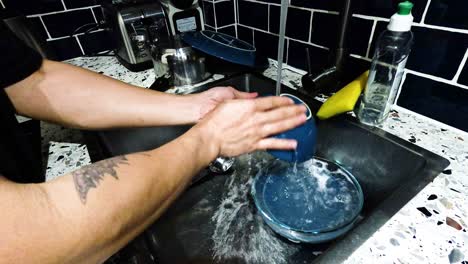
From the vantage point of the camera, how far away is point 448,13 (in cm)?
53

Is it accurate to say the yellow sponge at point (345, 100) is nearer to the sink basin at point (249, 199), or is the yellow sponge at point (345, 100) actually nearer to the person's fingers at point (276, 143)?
the sink basin at point (249, 199)

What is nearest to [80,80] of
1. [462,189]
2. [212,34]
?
[212,34]

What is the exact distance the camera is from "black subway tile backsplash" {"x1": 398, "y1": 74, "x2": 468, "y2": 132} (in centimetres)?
58

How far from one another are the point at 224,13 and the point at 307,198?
838 mm

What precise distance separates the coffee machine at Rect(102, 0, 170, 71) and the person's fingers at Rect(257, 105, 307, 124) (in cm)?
63

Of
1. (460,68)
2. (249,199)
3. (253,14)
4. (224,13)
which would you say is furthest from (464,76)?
(224,13)

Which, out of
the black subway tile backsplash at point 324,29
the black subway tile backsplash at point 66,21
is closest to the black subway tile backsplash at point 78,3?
the black subway tile backsplash at point 66,21

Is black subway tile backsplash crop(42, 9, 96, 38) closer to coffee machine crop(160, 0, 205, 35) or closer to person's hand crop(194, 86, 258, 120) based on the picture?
coffee machine crop(160, 0, 205, 35)

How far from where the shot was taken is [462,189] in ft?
1.53

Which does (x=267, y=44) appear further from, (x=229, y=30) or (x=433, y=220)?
(x=433, y=220)

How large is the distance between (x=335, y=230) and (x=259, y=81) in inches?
22.8

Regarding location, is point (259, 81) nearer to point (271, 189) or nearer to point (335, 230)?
point (271, 189)

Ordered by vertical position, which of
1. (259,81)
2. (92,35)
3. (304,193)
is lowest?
(304,193)

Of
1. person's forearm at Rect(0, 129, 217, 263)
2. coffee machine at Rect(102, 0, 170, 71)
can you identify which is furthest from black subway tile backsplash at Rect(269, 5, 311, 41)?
person's forearm at Rect(0, 129, 217, 263)
